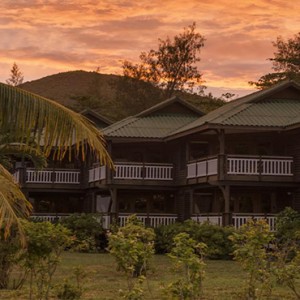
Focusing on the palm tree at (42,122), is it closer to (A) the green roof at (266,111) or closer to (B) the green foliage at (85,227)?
Answer: (A) the green roof at (266,111)

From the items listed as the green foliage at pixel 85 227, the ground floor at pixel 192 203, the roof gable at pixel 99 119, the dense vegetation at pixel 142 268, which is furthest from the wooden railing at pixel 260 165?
the roof gable at pixel 99 119

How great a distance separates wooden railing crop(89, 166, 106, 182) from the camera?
138ft

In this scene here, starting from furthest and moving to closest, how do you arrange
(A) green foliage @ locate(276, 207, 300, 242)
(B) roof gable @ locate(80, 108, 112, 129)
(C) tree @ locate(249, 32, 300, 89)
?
(C) tree @ locate(249, 32, 300, 89), (B) roof gable @ locate(80, 108, 112, 129), (A) green foliage @ locate(276, 207, 300, 242)

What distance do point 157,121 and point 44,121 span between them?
1254 inches

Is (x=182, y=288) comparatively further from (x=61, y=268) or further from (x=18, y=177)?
(x=18, y=177)

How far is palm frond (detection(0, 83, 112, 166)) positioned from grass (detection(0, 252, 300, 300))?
2.91 metres

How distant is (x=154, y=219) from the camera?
40.5 metres

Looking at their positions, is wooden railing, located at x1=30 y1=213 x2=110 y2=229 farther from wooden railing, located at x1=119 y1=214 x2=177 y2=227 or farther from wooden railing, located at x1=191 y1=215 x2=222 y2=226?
wooden railing, located at x1=191 y1=215 x2=222 y2=226

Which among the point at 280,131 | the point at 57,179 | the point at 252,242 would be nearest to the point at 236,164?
the point at 280,131

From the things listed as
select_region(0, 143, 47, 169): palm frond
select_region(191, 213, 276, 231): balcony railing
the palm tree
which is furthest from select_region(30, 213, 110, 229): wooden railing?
the palm tree

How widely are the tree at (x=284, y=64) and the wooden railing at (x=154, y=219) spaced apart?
3243cm

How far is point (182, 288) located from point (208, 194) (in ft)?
102

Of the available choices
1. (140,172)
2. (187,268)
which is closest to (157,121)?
(140,172)

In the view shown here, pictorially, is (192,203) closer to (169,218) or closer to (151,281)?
(169,218)
